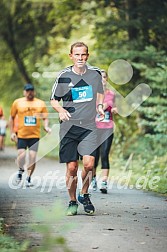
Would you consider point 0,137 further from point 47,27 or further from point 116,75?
point 116,75

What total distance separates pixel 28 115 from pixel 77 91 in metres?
5.70

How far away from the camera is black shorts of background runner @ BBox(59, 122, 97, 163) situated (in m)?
10.4

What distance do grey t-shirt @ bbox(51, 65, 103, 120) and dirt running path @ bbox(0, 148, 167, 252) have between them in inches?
52.2

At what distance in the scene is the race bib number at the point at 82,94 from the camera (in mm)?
10383

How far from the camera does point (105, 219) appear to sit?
9867 mm

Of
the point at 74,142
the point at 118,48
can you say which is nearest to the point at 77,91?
the point at 74,142

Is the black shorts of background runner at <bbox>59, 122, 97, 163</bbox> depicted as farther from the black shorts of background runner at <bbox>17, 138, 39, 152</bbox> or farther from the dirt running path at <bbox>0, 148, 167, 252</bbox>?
the black shorts of background runner at <bbox>17, 138, 39, 152</bbox>

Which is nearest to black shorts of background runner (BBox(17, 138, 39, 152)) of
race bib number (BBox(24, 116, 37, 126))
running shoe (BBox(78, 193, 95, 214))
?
race bib number (BBox(24, 116, 37, 126))

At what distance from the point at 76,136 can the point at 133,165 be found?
939 centimetres

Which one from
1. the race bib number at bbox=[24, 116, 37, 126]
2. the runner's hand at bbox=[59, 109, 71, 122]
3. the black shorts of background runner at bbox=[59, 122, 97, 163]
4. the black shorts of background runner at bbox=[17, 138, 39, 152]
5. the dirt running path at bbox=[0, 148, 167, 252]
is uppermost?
the runner's hand at bbox=[59, 109, 71, 122]

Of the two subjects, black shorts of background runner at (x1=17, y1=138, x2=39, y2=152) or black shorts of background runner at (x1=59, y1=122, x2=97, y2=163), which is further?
black shorts of background runner at (x1=17, y1=138, x2=39, y2=152)

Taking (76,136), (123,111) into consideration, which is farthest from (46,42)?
(76,136)

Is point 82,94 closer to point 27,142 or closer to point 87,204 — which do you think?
point 87,204

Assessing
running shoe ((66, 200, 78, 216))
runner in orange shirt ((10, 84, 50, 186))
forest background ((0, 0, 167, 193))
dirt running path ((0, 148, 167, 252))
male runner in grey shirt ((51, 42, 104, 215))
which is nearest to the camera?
dirt running path ((0, 148, 167, 252))
